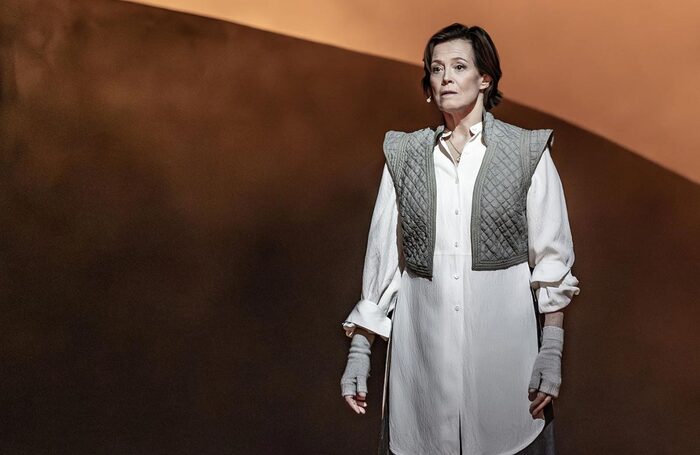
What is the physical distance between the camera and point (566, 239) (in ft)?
8.14

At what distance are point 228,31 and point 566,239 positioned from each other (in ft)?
Result: 4.94

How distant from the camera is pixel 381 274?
8.47 feet

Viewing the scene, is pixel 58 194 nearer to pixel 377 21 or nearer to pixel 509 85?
pixel 377 21

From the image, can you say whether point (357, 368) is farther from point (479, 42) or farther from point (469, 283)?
point (479, 42)

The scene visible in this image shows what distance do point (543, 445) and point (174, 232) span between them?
155 centimetres

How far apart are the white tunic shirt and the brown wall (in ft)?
3.47

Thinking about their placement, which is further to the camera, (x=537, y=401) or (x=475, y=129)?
(x=475, y=129)

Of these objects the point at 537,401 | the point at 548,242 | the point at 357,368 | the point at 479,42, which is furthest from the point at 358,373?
the point at 479,42

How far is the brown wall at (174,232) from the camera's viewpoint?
3578 millimetres

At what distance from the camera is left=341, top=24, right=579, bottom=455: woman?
2.44 meters

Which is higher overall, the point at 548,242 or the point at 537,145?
the point at 537,145

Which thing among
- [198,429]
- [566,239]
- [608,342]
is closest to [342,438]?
[198,429]

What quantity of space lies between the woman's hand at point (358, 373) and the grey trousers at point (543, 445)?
0.36 metres

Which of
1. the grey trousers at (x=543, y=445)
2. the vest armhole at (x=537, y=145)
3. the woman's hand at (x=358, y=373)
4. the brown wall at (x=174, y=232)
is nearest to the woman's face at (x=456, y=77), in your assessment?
the vest armhole at (x=537, y=145)
